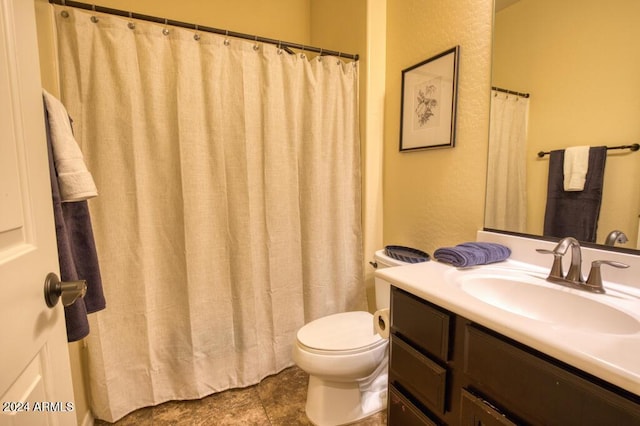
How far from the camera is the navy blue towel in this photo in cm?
107

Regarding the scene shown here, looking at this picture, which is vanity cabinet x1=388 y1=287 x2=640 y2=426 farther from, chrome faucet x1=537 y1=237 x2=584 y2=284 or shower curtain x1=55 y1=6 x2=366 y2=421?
shower curtain x1=55 y1=6 x2=366 y2=421

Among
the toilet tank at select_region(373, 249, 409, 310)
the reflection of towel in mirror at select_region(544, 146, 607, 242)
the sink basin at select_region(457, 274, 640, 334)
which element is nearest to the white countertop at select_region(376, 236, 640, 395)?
the sink basin at select_region(457, 274, 640, 334)

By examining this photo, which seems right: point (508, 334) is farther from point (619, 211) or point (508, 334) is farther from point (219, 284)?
point (219, 284)

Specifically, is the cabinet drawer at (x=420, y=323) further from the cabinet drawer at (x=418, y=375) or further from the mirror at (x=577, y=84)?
the mirror at (x=577, y=84)

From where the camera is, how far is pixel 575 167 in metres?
1.02

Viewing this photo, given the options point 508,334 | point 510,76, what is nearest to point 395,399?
point 508,334

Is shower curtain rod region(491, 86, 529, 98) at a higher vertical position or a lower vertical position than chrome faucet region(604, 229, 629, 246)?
higher

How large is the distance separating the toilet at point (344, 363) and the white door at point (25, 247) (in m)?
0.85

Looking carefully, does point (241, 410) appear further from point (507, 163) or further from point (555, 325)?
point (507, 163)

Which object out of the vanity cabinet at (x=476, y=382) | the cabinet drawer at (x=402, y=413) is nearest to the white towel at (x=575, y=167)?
the vanity cabinet at (x=476, y=382)

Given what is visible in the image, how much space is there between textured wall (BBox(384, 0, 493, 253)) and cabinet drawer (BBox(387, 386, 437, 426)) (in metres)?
0.75

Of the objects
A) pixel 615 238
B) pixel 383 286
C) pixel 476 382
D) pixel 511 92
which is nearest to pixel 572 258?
pixel 615 238

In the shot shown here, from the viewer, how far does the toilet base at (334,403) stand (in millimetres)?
1371

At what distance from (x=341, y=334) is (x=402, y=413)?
17.0 inches
